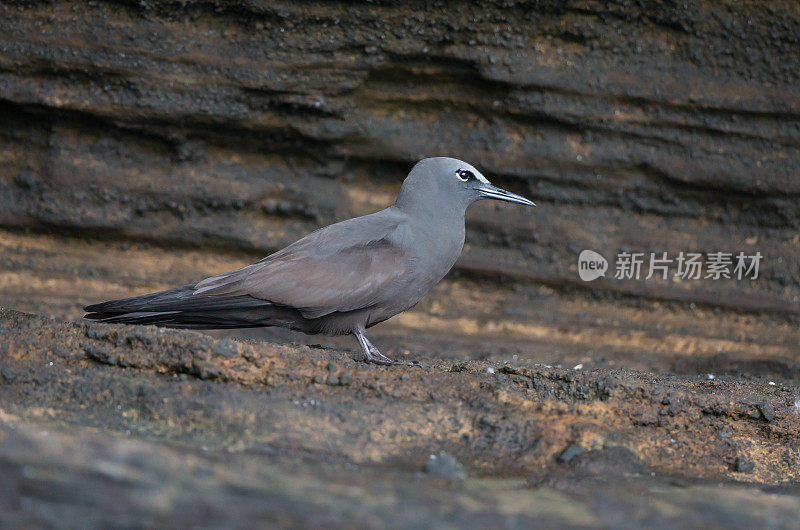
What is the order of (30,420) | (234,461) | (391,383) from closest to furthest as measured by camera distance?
(234,461) < (30,420) < (391,383)

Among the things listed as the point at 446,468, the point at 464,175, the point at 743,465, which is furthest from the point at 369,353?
the point at 743,465

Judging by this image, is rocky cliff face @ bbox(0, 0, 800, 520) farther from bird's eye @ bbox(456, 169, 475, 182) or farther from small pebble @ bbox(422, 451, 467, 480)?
small pebble @ bbox(422, 451, 467, 480)

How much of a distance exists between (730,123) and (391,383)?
4.02 metres

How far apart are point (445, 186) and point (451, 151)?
1.95 m

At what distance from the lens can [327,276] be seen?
4.14 meters

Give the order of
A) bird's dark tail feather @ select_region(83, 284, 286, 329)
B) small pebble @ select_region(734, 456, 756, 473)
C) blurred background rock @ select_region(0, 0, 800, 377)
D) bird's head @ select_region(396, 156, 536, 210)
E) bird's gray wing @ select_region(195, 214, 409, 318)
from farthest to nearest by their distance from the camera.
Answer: blurred background rock @ select_region(0, 0, 800, 377)
bird's head @ select_region(396, 156, 536, 210)
bird's gray wing @ select_region(195, 214, 409, 318)
bird's dark tail feather @ select_region(83, 284, 286, 329)
small pebble @ select_region(734, 456, 756, 473)

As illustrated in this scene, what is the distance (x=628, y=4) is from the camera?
5984 millimetres

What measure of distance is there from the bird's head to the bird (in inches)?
0.9

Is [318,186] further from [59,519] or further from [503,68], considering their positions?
[59,519]

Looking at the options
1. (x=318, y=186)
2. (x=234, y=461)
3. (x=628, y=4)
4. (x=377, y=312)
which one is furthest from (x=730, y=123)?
(x=234, y=461)

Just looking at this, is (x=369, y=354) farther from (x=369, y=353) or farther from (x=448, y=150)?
(x=448, y=150)

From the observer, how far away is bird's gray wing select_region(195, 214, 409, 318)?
13.3 feet

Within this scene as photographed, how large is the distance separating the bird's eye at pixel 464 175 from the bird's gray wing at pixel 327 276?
22.1 inches

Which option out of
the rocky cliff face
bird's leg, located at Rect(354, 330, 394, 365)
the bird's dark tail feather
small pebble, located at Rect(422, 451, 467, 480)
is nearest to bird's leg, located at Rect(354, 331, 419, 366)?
bird's leg, located at Rect(354, 330, 394, 365)
